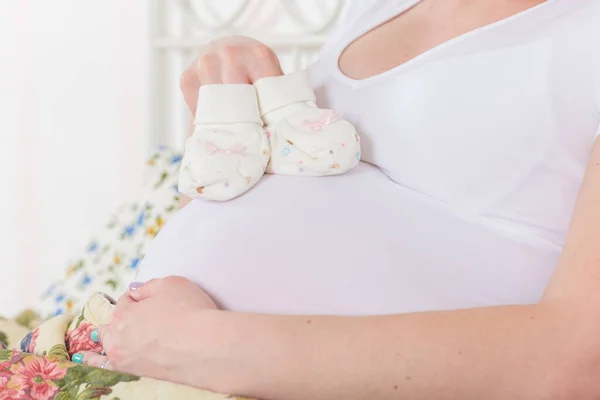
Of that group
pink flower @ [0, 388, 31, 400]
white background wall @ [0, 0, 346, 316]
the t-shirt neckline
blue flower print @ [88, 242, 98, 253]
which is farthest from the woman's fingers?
white background wall @ [0, 0, 346, 316]

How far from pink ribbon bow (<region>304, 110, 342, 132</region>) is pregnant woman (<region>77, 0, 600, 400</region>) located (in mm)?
53

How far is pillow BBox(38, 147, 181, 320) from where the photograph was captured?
1.34 m

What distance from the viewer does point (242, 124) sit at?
0.85 m

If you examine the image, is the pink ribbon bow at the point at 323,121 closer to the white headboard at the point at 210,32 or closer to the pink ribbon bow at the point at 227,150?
the pink ribbon bow at the point at 227,150

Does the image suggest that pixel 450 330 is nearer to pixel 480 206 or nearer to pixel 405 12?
pixel 480 206

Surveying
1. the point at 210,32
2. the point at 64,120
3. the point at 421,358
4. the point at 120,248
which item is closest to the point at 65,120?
the point at 64,120

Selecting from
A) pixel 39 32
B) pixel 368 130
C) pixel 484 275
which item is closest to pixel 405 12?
pixel 368 130

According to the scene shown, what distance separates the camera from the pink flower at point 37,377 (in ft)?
1.97

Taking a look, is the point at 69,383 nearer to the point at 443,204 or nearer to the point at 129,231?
the point at 443,204

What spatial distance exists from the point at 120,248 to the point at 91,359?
668mm

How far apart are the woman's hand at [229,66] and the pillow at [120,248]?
0.47 m

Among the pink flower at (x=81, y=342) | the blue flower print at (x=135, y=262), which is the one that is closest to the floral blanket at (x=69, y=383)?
the pink flower at (x=81, y=342)

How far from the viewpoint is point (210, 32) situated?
1.57 m

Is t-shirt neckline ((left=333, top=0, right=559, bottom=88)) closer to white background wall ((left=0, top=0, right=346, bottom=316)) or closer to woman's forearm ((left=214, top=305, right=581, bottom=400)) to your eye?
woman's forearm ((left=214, top=305, right=581, bottom=400))
